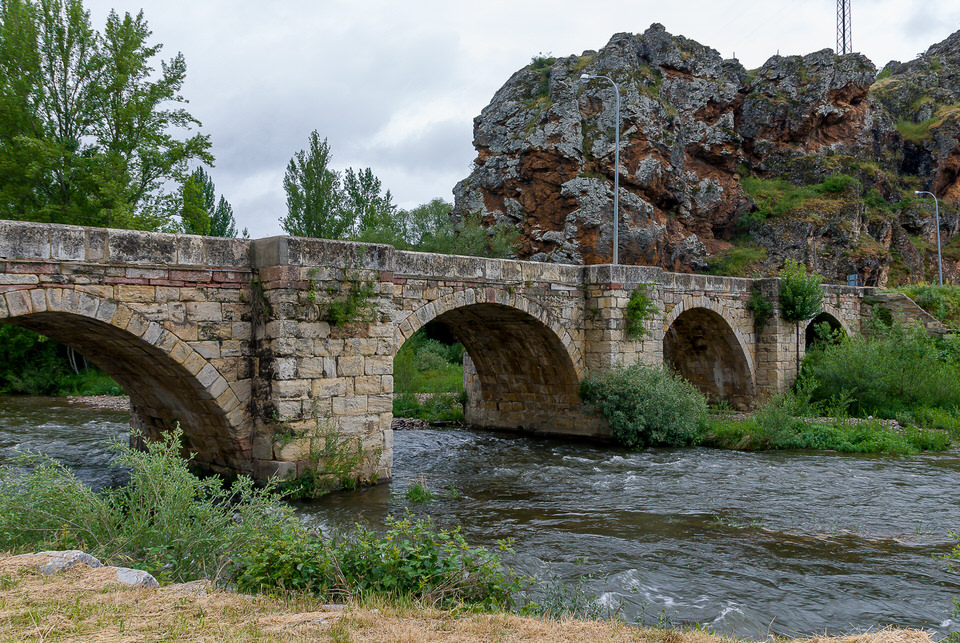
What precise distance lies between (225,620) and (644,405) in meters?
11.1

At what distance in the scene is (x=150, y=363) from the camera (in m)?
9.65

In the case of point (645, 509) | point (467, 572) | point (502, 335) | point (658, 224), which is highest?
point (658, 224)

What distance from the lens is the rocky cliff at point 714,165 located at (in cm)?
3094

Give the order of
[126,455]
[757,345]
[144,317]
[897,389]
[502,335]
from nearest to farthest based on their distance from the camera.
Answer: [126,455], [144,317], [502,335], [897,389], [757,345]

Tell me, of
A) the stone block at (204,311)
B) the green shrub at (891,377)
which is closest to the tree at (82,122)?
the stone block at (204,311)

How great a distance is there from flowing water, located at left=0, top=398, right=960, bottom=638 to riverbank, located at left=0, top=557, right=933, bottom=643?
1173 mm

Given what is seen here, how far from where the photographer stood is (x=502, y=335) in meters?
15.6

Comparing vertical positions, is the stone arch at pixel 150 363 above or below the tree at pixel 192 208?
below

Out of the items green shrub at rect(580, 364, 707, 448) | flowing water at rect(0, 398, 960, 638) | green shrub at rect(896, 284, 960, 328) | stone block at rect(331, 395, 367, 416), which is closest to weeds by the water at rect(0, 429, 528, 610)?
flowing water at rect(0, 398, 960, 638)

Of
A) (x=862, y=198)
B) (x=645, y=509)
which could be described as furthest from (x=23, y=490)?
(x=862, y=198)

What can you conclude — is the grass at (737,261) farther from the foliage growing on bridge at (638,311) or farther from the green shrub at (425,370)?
the foliage growing on bridge at (638,311)

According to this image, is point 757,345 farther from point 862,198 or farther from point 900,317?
point 862,198

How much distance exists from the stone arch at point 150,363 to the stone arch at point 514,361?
13.9 feet

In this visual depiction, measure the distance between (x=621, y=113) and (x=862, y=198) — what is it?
1528 centimetres
